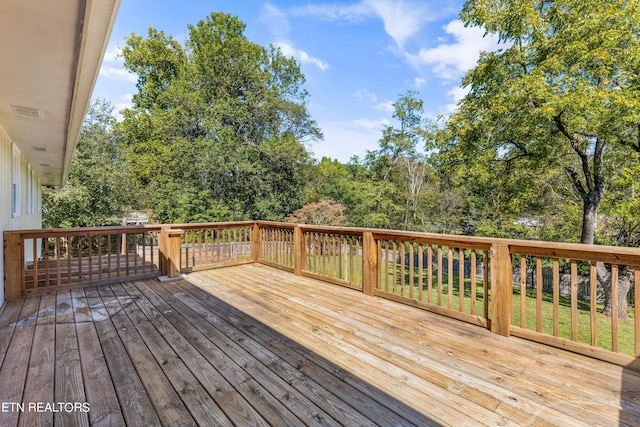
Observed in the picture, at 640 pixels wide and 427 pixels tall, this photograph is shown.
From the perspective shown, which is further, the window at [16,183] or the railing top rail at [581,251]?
the window at [16,183]

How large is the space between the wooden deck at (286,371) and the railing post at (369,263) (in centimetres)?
52

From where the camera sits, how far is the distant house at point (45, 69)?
1707 mm

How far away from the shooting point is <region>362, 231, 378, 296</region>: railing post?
3.99 m

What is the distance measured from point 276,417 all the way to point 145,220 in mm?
14605

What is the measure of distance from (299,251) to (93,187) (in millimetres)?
10435

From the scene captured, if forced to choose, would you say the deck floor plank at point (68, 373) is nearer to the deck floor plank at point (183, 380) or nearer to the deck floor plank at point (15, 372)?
the deck floor plank at point (15, 372)

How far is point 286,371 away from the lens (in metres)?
2.15

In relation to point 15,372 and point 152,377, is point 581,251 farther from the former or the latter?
point 15,372

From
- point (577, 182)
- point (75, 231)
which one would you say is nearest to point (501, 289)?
point (75, 231)

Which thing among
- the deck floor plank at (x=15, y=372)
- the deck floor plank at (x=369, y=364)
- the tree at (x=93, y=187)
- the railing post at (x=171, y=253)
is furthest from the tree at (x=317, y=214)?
the deck floor plank at (x=15, y=372)

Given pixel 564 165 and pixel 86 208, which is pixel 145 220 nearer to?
pixel 86 208

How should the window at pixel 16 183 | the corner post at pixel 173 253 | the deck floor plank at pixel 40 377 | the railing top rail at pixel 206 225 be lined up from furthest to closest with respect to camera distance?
the railing top rail at pixel 206 225 → the window at pixel 16 183 → the corner post at pixel 173 253 → the deck floor plank at pixel 40 377

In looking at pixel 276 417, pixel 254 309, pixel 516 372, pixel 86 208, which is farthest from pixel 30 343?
pixel 86 208

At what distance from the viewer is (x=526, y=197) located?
9.55m
